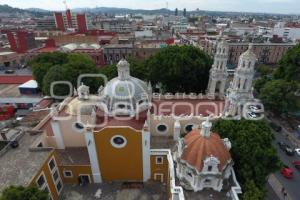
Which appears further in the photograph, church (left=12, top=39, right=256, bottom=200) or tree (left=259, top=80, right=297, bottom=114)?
tree (left=259, top=80, right=297, bottom=114)

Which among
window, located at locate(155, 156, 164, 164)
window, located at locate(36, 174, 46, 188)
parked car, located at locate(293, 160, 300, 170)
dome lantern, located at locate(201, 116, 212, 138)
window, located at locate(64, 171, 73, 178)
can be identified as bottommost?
parked car, located at locate(293, 160, 300, 170)

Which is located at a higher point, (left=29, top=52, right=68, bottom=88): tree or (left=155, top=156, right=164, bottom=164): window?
(left=29, top=52, right=68, bottom=88): tree

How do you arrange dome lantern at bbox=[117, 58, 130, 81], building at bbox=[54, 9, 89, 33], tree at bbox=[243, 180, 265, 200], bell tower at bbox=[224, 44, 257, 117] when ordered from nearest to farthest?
tree at bbox=[243, 180, 265, 200]
bell tower at bbox=[224, 44, 257, 117]
dome lantern at bbox=[117, 58, 130, 81]
building at bbox=[54, 9, 89, 33]

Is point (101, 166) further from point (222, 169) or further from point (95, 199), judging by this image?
point (222, 169)

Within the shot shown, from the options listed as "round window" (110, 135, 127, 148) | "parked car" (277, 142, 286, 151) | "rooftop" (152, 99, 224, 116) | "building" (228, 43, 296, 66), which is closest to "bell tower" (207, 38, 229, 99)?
"rooftop" (152, 99, 224, 116)

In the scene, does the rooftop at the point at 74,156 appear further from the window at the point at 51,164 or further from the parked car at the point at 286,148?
the parked car at the point at 286,148

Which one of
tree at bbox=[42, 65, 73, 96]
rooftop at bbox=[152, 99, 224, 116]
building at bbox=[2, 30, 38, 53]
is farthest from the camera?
building at bbox=[2, 30, 38, 53]

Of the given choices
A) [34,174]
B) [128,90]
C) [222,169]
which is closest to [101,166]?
[34,174]

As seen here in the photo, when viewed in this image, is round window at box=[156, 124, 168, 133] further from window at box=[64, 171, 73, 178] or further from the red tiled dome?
window at box=[64, 171, 73, 178]
